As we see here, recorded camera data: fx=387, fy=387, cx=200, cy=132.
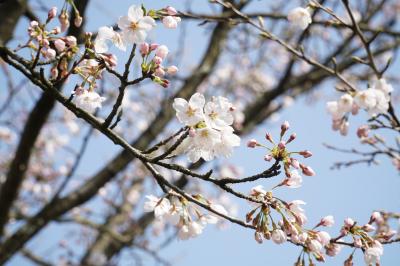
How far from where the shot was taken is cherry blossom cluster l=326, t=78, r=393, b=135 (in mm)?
1729

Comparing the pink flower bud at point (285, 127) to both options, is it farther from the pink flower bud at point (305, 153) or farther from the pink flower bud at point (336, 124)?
the pink flower bud at point (336, 124)

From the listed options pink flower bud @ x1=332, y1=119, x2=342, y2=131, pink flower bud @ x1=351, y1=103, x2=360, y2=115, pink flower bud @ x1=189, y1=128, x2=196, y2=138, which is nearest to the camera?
pink flower bud @ x1=189, y1=128, x2=196, y2=138

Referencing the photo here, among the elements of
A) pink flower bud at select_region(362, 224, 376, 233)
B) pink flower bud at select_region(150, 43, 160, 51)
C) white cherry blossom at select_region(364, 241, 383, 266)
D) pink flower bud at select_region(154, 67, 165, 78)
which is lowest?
white cherry blossom at select_region(364, 241, 383, 266)

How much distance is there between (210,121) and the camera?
4.57 ft

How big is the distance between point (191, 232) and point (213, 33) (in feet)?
9.31

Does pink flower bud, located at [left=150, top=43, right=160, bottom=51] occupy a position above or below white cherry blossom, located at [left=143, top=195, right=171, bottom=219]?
above

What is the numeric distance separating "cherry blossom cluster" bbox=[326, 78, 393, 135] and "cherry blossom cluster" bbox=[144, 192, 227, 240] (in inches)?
29.9

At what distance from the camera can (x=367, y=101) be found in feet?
5.66

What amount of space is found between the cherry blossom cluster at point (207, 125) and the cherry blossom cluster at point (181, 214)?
0.95 ft

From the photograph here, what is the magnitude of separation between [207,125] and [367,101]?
2.67 feet

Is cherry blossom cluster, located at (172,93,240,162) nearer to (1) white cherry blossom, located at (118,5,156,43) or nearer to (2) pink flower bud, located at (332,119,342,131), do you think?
(1) white cherry blossom, located at (118,5,156,43)

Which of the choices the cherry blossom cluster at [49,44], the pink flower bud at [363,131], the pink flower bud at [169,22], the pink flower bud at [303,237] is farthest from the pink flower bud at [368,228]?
the cherry blossom cluster at [49,44]

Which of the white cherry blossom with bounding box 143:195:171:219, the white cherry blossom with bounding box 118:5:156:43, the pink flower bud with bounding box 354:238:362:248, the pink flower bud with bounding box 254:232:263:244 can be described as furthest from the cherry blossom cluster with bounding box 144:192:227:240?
the white cherry blossom with bounding box 118:5:156:43

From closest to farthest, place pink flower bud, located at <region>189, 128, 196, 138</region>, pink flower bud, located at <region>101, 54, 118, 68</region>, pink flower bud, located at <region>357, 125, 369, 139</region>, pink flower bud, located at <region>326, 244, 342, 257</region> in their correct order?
pink flower bud, located at <region>189, 128, 196, 138</region>, pink flower bud, located at <region>101, 54, 118, 68</region>, pink flower bud, located at <region>326, 244, 342, 257</region>, pink flower bud, located at <region>357, 125, 369, 139</region>
